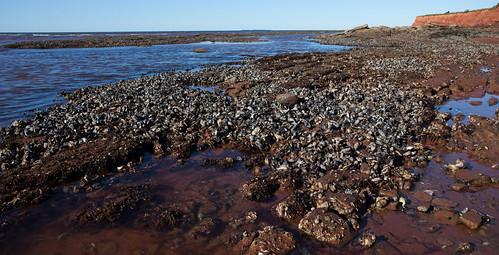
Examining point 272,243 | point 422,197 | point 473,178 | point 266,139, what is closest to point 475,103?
point 473,178

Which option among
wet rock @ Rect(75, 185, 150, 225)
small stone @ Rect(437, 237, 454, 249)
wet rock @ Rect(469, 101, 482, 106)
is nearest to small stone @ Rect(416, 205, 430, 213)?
small stone @ Rect(437, 237, 454, 249)

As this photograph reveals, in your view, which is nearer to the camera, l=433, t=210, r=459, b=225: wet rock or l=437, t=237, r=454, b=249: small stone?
l=437, t=237, r=454, b=249: small stone

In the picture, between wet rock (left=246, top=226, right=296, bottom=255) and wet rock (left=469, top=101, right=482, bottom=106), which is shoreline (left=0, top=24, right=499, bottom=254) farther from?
wet rock (left=469, top=101, right=482, bottom=106)

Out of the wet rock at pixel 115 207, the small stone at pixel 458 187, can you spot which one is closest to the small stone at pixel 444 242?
the small stone at pixel 458 187

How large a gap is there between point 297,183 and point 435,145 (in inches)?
197

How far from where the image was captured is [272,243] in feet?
17.8

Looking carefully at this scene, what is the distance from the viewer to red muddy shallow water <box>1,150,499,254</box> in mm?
5539

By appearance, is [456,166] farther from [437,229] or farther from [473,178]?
[437,229]

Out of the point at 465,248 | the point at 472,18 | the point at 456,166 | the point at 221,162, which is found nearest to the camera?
the point at 465,248

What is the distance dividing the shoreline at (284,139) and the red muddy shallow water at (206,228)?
0.29m

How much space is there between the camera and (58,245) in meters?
5.67

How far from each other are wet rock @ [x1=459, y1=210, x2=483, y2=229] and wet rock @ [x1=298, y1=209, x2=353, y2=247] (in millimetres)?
2198

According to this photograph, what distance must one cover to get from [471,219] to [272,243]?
12.4 feet

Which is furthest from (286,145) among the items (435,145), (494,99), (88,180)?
(494,99)
